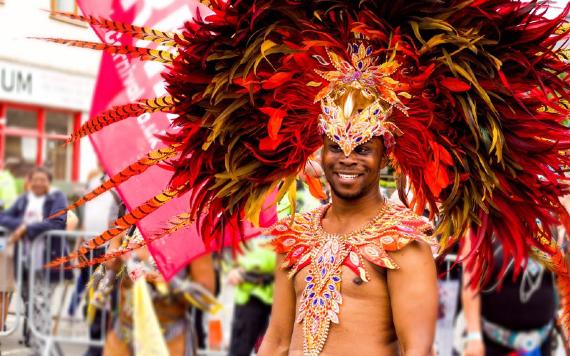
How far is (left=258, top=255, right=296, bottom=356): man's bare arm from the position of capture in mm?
3576

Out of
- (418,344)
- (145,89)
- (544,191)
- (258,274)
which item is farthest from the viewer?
(258,274)

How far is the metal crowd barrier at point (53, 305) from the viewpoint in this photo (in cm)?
759

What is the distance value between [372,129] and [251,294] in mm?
4026

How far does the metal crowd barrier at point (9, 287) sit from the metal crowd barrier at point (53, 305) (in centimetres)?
11

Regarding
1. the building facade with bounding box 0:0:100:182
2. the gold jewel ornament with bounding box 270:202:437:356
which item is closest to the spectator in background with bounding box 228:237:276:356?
the gold jewel ornament with bounding box 270:202:437:356

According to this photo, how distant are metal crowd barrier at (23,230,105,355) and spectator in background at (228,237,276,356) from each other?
0.93 metres

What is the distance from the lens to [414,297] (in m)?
3.28

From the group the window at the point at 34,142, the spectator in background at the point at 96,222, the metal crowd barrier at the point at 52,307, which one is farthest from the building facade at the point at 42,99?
the spectator in background at the point at 96,222

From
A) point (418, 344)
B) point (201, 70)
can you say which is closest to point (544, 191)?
point (418, 344)

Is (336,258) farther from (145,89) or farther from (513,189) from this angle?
(145,89)

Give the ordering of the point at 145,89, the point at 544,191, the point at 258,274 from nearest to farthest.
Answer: the point at 544,191 → the point at 145,89 → the point at 258,274

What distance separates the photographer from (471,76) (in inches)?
128

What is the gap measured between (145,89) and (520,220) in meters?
2.53

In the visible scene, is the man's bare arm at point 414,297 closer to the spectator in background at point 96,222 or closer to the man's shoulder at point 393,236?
the man's shoulder at point 393,236
